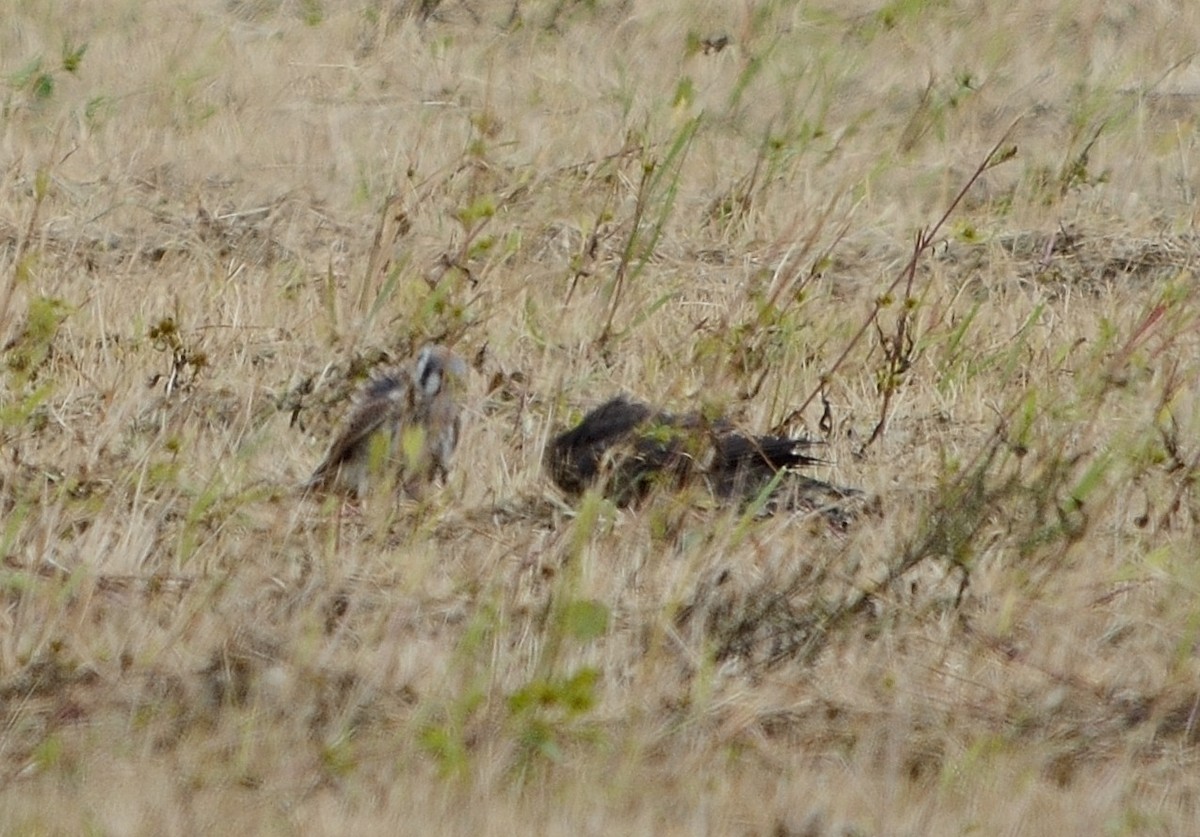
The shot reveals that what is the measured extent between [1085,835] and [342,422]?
2.59 m

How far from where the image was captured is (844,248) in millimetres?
7027

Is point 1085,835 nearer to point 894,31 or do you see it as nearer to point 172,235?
point 172,235

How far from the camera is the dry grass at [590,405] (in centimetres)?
342

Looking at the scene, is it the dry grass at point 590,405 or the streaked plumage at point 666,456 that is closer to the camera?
the dry grass at point 590,405

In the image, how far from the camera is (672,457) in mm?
4703

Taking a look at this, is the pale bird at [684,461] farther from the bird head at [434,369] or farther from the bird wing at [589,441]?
the bird head at [434,369]

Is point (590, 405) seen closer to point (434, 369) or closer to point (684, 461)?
point (434, 369)

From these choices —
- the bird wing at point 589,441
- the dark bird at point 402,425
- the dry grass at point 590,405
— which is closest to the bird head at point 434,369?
the dark bird at point 402,425

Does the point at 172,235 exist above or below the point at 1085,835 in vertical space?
below

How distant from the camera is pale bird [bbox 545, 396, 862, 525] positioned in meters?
4.67

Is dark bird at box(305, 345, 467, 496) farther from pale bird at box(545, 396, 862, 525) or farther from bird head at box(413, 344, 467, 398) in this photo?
pale bird at box(545, 396, 862, 525)

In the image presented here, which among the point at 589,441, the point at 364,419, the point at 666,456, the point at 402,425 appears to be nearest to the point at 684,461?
the point at 666,456

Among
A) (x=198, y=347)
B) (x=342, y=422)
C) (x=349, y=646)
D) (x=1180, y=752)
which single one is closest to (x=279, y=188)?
(x=198, y=347)

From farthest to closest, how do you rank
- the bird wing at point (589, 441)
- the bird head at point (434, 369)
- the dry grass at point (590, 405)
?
the bird head at point (434, 369)
the bird wing at point (589, 441)
the dry grass at point (590, 405)
